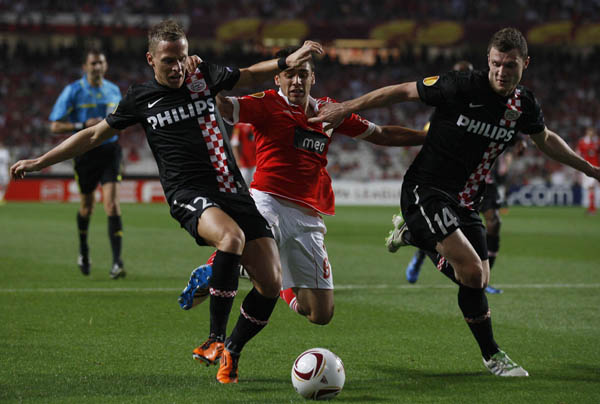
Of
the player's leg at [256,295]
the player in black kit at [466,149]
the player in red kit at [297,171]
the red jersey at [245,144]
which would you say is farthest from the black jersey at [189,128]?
the red jersey at [245,144]

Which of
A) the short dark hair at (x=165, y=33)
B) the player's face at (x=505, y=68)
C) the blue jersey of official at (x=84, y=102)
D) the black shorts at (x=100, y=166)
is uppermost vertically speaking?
the short dark hair at (x=165, y=33)

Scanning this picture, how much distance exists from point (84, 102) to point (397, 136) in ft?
17.7

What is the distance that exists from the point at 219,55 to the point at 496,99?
37098 millimetres

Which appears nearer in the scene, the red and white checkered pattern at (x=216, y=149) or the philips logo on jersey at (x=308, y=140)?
the red and white checkered pattern at (x=216, y=149)

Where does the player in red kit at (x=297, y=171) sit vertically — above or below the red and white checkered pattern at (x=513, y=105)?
below

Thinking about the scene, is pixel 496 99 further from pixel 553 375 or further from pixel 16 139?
pixel 16 139

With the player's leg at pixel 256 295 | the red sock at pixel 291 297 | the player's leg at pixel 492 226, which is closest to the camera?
the player's leg at pixel 256 295

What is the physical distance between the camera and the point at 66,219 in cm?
1933

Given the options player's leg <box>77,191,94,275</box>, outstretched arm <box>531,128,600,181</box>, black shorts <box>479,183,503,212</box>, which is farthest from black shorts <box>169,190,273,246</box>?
player's leg <box>77,191,94,275</box>

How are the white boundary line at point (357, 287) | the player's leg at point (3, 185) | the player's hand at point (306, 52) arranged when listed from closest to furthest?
the player's hand at point (306, 52), the white boundary line at point (357, 287), the player's leg at point (3, 185)

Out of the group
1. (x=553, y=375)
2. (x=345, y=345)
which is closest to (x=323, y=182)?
(x=345, y=345)

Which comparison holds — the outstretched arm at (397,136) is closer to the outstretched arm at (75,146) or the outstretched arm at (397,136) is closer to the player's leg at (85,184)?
the outstretched arm at (75,146)

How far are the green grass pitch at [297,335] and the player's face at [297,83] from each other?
5.89ft

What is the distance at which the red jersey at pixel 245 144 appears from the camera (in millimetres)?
16703
